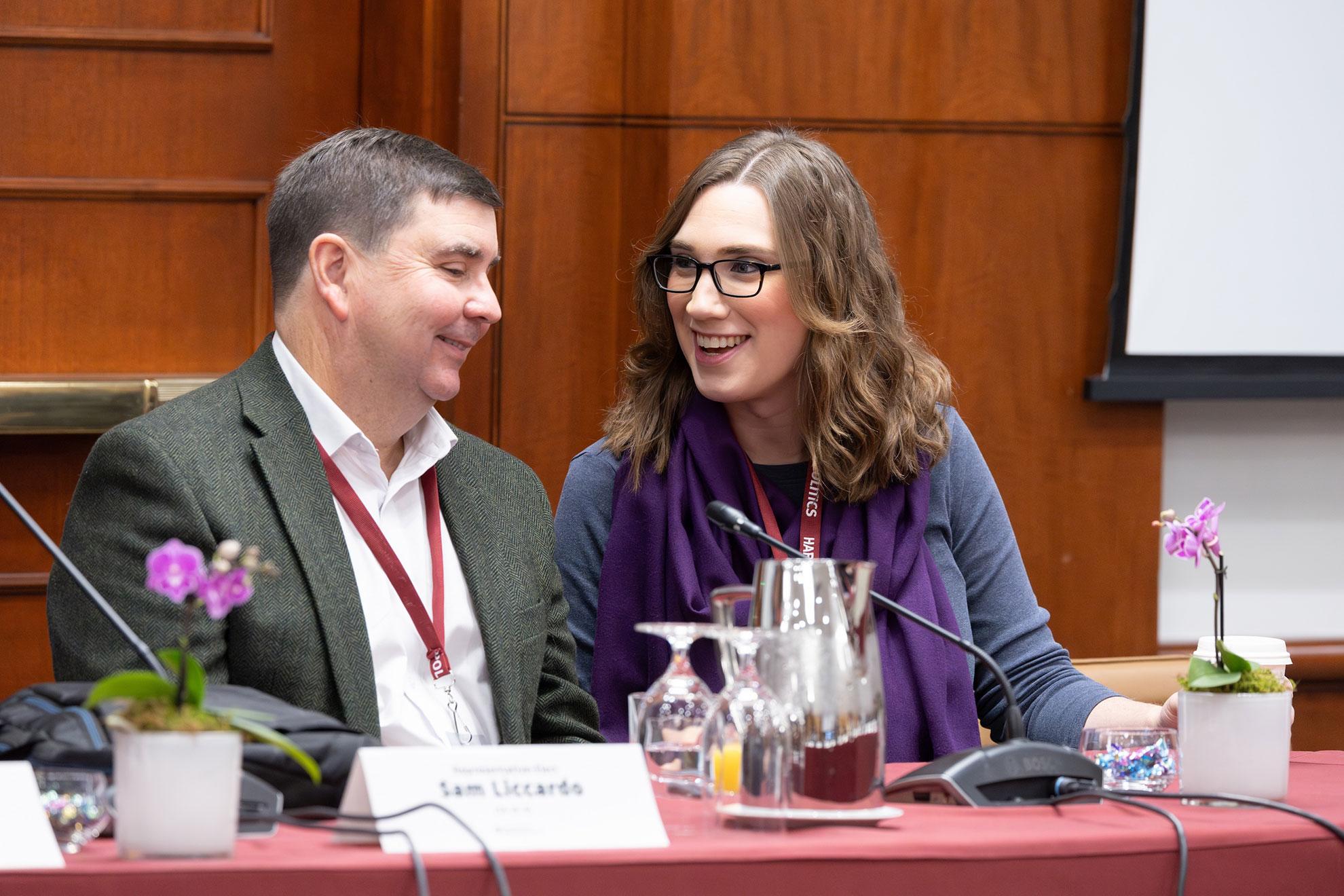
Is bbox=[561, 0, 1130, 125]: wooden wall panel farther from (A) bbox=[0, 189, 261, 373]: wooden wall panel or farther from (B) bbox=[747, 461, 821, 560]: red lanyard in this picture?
(B) bbox=[747, 461, 821, 560]: red lanyard

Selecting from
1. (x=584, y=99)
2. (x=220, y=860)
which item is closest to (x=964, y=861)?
(x=220, y=860)

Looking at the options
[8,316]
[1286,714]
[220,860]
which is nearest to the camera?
[220,860]

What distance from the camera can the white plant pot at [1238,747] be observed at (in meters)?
1.48

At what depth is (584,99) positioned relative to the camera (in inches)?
122

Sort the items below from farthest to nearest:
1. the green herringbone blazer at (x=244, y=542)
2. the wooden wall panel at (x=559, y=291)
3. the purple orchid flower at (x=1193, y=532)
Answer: the wooden wall panel at (x=559, y=291), the green herringbone blazer at (x=244, y=542), the purple orchid flower at (x=1193, y=532)

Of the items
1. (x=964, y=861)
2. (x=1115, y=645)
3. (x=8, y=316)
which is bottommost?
(x=1115, y=645)

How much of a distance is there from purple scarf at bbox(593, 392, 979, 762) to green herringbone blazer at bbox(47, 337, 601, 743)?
0.84 ft

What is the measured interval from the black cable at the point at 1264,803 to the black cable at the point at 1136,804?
0.02 meters

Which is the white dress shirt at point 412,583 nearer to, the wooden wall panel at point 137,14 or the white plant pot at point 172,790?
the white plant pot at point 172,790

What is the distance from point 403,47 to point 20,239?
84cm

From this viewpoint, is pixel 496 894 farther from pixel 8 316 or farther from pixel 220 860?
pixel 8 316

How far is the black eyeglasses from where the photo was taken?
2.29m

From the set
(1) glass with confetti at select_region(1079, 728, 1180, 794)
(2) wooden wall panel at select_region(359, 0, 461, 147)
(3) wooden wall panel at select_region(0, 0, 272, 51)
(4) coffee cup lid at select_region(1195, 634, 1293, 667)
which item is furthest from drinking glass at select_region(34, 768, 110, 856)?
(3) wooden wall panel at select_region(0, 0, 272, 51)

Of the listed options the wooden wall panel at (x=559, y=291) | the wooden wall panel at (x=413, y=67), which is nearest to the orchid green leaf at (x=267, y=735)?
the wooden wall panel at (x=559, y=291)
